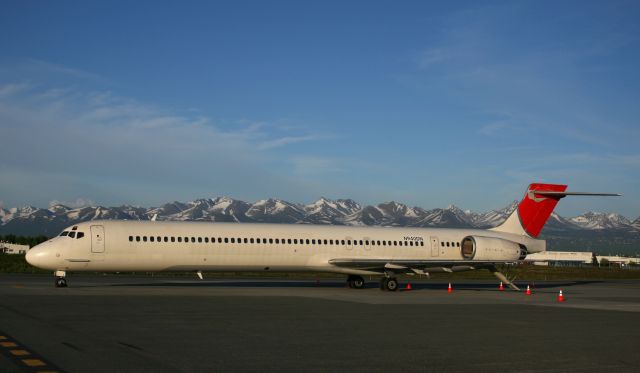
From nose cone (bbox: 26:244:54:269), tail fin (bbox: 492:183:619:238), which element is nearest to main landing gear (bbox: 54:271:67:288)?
nose cone (bbox: 26:244:54:269)

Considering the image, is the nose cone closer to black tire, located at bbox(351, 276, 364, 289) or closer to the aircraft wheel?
the aircraft wheel

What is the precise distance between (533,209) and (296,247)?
619 inches

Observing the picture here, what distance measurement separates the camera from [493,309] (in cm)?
2422

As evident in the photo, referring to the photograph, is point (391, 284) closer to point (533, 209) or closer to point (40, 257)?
point (533, 209)

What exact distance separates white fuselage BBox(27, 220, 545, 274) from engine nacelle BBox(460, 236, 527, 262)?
0.69m

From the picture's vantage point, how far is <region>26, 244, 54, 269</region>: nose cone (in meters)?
30.8

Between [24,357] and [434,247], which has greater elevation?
[434,247]

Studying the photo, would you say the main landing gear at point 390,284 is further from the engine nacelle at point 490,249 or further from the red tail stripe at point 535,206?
the red tail stripe at point 535,206

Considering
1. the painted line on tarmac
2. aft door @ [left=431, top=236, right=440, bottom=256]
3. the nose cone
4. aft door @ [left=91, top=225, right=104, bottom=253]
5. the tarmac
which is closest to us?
the painted line on tarmac

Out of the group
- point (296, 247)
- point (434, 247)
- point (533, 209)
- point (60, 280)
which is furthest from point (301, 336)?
point (533, 209)

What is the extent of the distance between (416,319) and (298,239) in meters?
16.6

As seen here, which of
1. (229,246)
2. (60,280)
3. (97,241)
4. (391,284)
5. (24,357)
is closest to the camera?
(24,357)

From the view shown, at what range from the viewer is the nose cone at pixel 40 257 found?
1213 inches

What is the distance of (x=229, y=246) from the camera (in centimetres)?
3428
